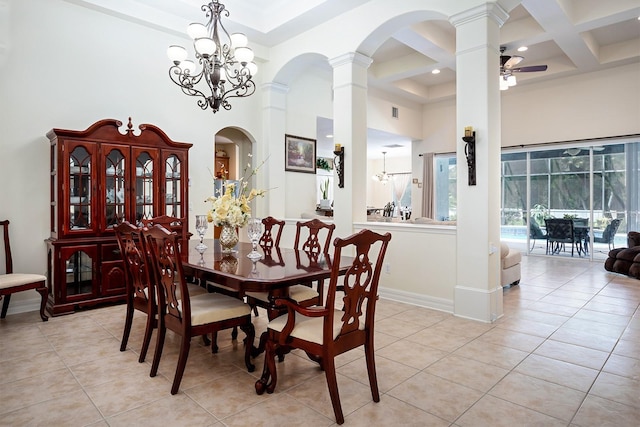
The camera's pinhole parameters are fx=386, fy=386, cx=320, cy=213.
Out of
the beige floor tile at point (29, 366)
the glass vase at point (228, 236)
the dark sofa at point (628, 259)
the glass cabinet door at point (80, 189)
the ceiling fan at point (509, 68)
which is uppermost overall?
the ceiling fan at point (509, 68)

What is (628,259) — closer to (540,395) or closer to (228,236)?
(540,395)

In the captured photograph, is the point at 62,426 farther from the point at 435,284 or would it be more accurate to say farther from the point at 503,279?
the point at 503,279

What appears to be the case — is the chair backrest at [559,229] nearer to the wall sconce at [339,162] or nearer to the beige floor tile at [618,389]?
the wall sconce at [339,162]

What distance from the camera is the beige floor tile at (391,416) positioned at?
78.7 inches

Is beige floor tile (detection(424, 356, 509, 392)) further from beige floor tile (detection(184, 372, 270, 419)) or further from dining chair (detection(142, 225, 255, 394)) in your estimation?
dining chair (detection(142, 225, 255, 394))

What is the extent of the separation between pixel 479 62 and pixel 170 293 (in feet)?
11.1

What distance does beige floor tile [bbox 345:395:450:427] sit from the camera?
6.56 ft

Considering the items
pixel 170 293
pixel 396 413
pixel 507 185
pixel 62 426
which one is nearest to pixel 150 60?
pixel 170 293

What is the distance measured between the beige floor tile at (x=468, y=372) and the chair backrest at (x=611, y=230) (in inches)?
248

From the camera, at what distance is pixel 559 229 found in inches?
307

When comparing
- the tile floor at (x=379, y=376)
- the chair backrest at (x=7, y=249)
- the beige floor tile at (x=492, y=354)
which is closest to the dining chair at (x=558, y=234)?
the tile floor at (x=379, y=376)

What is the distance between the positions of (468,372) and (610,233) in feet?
21.4

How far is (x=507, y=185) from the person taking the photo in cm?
863

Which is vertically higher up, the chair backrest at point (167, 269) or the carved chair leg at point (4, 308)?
the chair backrest at point (167, 269)
